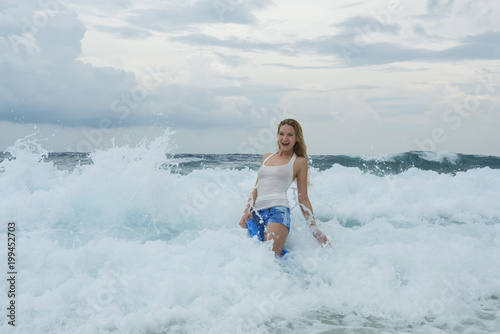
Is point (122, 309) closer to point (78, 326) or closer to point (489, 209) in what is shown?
point (78, 326)

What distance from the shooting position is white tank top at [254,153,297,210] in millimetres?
5129

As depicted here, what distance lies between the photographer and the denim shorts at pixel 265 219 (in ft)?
16.5

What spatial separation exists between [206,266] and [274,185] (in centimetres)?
138

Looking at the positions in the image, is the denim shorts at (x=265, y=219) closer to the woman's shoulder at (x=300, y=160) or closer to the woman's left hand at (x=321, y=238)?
the woman's left hand at (x=321, y=238)

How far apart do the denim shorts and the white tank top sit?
0.21 ft

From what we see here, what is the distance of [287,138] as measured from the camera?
515 centimetres

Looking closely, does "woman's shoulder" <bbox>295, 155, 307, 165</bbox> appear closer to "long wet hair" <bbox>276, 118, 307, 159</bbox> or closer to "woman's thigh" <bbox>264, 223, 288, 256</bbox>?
"long wet hair" <bbox>276, 118, 307, 159</bbox>

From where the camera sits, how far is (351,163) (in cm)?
2056

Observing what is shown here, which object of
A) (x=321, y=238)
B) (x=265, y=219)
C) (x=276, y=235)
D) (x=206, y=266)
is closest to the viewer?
(x=206, y=266)

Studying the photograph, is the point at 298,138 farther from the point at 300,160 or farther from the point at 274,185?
the point at 274,185

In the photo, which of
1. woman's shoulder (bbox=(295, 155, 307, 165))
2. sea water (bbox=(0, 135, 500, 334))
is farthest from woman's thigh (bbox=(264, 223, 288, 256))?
woman's shoulder (bbox=(295, 155, 307, 165))

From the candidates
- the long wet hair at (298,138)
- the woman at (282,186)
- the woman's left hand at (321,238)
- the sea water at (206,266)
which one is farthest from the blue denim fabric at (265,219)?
the long wet hair at (298,138)

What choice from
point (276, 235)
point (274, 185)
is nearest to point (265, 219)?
point (276, 235)

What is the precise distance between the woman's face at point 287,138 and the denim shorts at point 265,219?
0.77m
